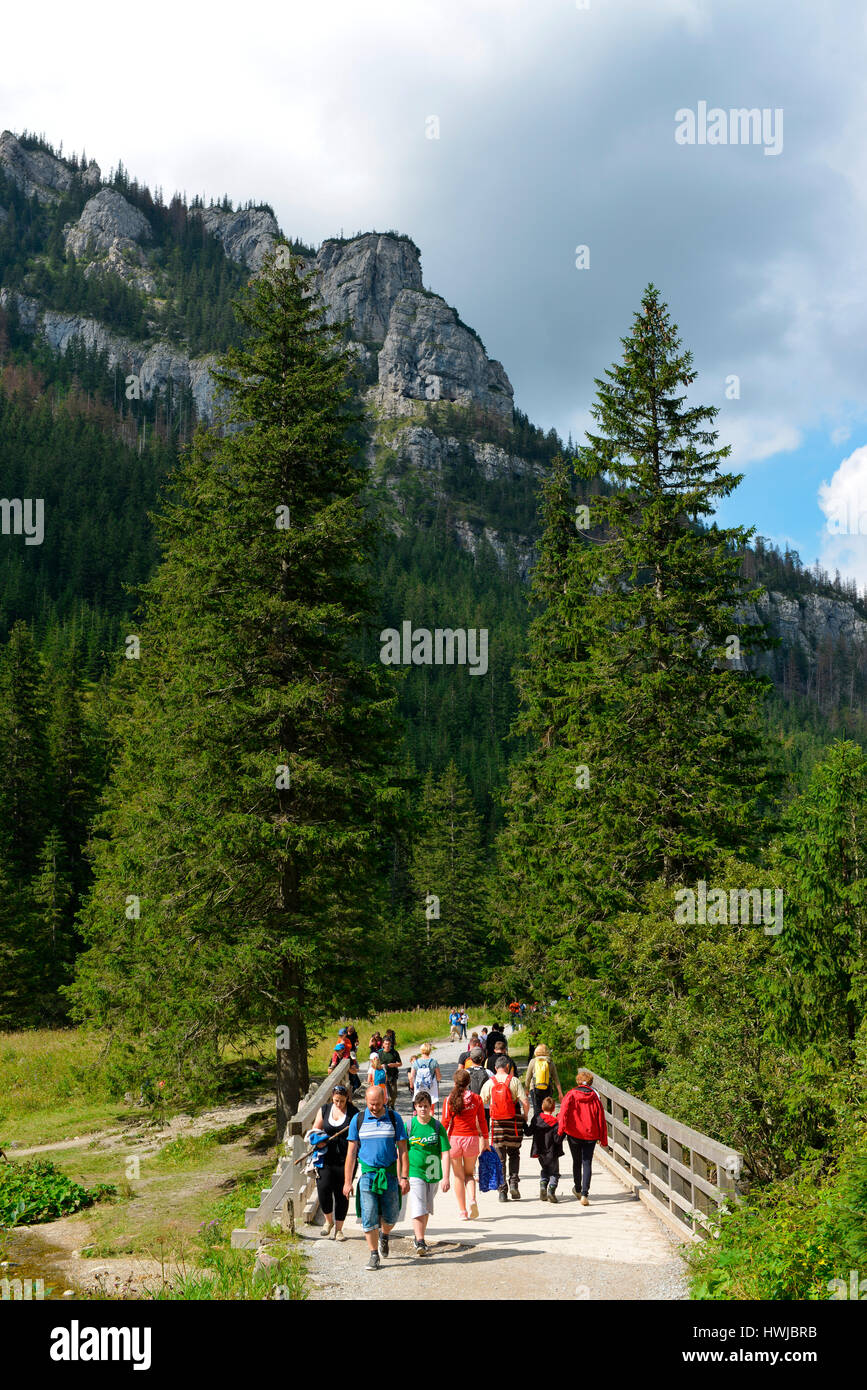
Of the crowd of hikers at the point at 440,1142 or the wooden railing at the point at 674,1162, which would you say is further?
the crowd of hikers at the point at 440,1142

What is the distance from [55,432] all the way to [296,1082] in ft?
Answer: 540

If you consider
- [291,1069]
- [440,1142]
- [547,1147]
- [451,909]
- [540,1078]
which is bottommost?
[451,909]

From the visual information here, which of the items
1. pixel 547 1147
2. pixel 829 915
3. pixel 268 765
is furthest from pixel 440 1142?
pixel 268 765

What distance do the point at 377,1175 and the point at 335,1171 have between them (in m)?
1.26

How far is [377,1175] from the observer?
28.4 feet

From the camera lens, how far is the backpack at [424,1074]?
14945 mm

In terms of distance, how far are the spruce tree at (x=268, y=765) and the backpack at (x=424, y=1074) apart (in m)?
2.07

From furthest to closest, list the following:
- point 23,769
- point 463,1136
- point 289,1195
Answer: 1. point 23,769
2. point 463,1136
3. point 289,1195

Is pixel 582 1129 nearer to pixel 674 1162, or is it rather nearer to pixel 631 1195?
pixel 631 1195

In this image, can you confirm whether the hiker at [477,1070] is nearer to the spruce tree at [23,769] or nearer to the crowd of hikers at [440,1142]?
the crowd of hikers at [440,1142]

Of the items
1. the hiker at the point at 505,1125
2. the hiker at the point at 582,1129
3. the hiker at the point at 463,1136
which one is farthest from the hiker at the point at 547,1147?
the hiker at the point at 463,1136

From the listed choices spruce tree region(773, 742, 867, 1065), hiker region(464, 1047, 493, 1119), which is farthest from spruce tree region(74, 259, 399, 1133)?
spruce tree region(773, 742, 867, 1065)

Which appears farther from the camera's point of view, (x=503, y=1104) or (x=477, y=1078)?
(x=477, y=1078)
